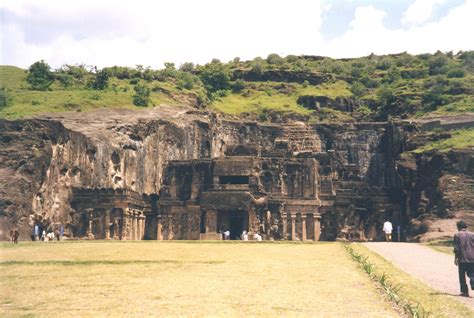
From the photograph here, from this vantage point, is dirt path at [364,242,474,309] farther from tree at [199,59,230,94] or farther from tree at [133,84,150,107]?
tree at [199,59,230,94]

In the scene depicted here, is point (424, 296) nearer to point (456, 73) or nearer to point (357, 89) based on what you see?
point (456, 73)

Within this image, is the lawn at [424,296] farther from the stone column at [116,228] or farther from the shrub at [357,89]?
the shrub at [357,89]

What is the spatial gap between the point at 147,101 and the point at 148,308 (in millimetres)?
62174

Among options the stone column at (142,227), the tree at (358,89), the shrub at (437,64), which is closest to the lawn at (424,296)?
the stone column at (142,227)

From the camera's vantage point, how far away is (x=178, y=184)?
233 ft

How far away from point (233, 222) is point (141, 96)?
2200 centimetres

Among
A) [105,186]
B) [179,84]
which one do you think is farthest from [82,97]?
[179,84]

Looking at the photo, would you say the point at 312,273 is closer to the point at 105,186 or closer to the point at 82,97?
the point at 105,186

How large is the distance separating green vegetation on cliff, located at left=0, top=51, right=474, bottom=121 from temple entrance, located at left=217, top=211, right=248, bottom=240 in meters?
19.3

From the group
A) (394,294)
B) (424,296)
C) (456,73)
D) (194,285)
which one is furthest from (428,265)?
(456,73)

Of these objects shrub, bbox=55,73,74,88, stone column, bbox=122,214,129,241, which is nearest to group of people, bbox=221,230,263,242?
stone column, bbox=122,214,129,241

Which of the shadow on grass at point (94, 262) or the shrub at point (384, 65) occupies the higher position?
the shrub at point (384, 65)

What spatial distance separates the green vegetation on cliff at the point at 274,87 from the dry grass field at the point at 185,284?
119ft

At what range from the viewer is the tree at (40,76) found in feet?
290
